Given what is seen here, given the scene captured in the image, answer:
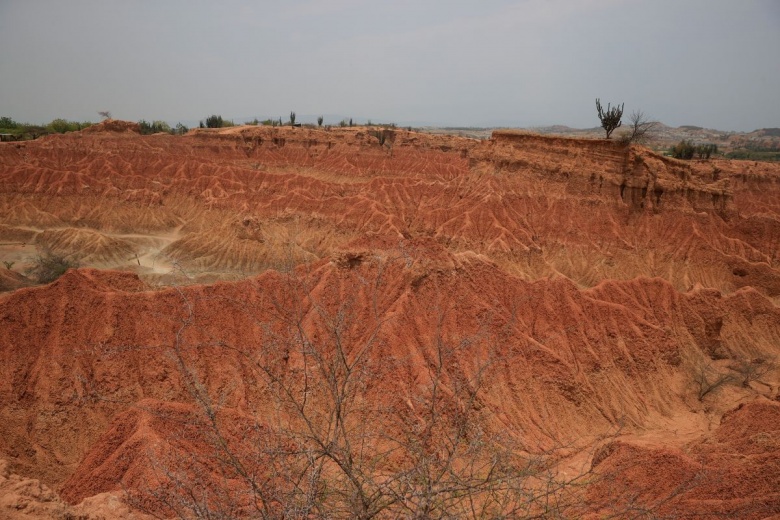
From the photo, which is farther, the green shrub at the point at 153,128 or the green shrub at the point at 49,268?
the green shrub at the point at 153,128

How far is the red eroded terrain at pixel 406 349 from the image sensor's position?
911 centimetres

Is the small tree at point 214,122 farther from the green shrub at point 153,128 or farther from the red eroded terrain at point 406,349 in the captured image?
the red eroded terrain at point 406,349

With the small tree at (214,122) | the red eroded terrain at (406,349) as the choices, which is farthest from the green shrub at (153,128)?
the red eroded terrain at (406,349)

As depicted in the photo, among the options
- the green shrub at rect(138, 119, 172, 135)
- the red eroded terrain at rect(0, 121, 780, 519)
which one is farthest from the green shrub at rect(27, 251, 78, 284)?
the green shrub at rect(138, 119, 172, 135)

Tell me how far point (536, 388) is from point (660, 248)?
26197 mm

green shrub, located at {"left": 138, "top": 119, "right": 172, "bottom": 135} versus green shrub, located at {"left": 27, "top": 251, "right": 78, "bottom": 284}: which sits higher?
green shrub, located at {"left": 138, "top": 119, "right": 172, "bottom": 135}

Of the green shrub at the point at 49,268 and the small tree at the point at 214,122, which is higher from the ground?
the small tree at the point at 214,122

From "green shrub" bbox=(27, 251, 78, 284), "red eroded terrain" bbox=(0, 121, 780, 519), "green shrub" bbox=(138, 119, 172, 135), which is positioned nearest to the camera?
"red eroded terrain" bbox=(0, 121, 780, 519)

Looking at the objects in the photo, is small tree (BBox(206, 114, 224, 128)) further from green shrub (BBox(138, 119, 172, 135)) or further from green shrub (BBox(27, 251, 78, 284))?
green shrub (BBox(27, 251, 78, 284))

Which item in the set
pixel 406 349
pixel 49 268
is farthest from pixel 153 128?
pixel 406 349

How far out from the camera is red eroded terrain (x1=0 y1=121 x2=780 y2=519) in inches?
359

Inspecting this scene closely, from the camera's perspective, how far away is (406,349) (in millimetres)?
19938

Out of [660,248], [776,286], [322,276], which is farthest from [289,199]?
[776,286]

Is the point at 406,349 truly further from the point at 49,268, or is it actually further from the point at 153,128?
the point at 153,128
